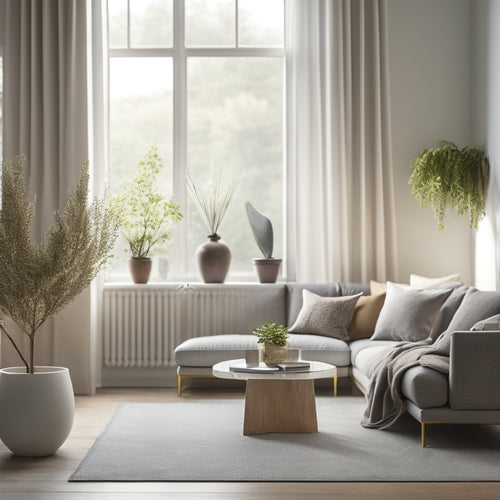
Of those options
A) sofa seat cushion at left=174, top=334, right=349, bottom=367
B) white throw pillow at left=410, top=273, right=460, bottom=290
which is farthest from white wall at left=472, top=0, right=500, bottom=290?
sofa seat cushion at left=174, top=334, right=349, bottom=367

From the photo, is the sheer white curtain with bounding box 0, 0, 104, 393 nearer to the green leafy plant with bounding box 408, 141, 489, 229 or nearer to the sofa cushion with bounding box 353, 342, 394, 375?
the sofa cushion with bounding box 353, 342, 394, 375

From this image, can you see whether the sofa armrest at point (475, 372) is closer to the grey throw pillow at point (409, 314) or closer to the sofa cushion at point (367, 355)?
the sofa cushion at point (367, 355)

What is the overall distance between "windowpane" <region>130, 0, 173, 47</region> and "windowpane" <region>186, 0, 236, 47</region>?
0.18 m

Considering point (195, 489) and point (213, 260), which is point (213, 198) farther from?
point (195, 489)

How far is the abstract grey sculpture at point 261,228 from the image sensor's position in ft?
19.6

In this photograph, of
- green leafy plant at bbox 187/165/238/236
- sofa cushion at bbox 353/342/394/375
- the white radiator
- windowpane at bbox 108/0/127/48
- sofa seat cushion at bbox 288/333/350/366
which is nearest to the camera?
sofa cushion at bbox 353/342/394/375

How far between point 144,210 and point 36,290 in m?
2.25

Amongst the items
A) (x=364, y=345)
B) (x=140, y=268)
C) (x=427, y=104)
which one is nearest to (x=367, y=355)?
(x=364, y=345)

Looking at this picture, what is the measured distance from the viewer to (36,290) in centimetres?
378

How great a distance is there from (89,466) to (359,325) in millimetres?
2596

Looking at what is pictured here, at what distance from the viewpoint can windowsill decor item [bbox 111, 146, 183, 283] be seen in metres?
5.94

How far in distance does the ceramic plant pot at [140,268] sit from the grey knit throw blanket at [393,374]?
2223 mm

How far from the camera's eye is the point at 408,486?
129 inches

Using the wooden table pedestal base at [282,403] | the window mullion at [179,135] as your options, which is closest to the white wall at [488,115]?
the wooden table pedestal base at [282,403]
